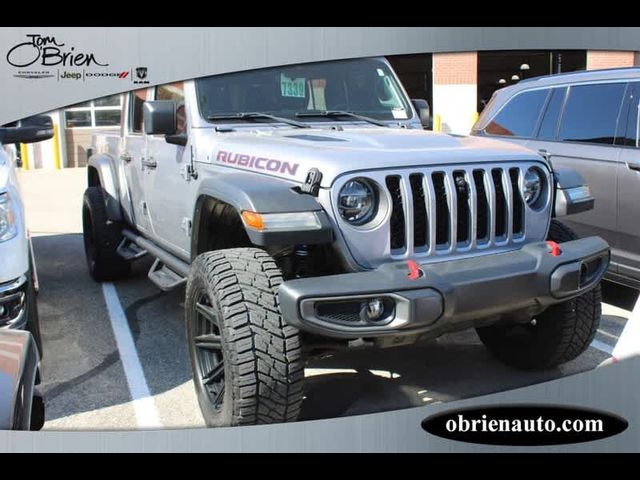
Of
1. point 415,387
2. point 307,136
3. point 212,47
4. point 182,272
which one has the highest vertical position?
point 212,47

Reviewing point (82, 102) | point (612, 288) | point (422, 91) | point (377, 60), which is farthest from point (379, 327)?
point (612, 288)

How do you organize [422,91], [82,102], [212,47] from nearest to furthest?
[212,47]
[82,102]
[422,91]

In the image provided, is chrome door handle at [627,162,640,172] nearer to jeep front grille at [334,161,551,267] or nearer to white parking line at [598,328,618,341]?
white parking line at [598,328,618,341]

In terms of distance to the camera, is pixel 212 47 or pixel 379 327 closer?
pixel 379 327

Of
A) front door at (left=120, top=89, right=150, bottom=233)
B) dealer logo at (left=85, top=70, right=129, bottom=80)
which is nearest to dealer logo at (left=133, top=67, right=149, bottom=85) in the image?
dealer logo at (left=85, top=70, right=129, bottom=80)

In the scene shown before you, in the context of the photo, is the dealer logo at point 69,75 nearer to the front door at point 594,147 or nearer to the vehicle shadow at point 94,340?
the vehicle shadow at point 94,340

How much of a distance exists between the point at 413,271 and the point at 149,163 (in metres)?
2.74

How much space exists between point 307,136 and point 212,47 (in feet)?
2.55

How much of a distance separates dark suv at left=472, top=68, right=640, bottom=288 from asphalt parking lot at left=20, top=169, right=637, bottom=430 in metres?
0.58

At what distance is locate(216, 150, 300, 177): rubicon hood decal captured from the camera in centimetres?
331

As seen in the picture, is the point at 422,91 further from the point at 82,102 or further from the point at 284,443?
the point at 284,443

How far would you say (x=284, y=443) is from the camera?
2.97m

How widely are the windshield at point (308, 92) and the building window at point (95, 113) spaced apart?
1.82ft

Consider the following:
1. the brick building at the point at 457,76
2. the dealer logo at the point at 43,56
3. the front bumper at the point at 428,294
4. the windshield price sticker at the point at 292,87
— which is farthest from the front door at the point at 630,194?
the dealer logo at the point at 43,56
